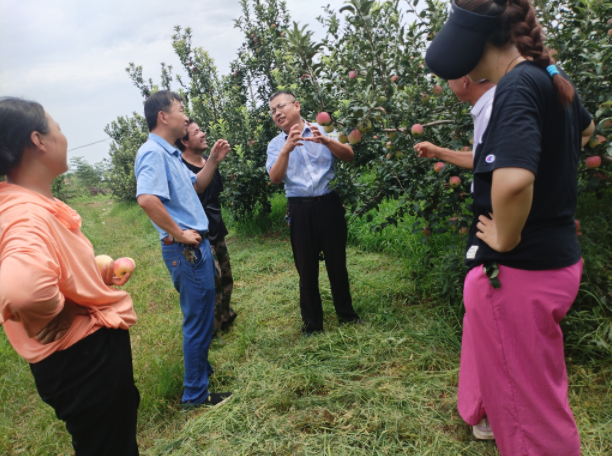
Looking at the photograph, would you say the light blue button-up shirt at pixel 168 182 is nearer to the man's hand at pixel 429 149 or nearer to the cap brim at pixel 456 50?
the man's hand at pixel 429 149

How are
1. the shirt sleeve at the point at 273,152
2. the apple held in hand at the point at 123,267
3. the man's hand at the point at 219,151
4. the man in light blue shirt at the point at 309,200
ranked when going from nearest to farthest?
1. the apple held in hand at the point at 123,267
2. the man's hand at the point at 219,151
3. the man in light blue shirt at the point at 309,200
4. the shirt sleeve at the point at 273,152

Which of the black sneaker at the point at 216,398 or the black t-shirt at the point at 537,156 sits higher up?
the black t-shirt at the point at 537,156

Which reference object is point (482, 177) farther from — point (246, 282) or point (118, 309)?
point (246, 282)

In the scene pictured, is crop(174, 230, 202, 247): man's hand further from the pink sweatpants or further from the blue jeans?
the pink sweatpants

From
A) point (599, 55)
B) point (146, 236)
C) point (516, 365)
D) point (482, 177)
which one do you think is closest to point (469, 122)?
point (599, 55)

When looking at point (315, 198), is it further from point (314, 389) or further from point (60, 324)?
point (60, 324)

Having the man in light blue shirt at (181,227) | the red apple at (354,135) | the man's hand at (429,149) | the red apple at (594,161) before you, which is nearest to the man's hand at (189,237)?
the man in light blue shirt at (181,227)

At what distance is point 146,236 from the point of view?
28.1ft

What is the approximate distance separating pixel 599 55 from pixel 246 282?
390 centimetres

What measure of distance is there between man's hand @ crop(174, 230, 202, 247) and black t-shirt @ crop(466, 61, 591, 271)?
1558mm

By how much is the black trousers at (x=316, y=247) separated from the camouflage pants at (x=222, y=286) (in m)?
0.82

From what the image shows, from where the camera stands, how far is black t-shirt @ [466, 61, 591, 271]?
1145 mm

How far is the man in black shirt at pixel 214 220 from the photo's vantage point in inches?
137

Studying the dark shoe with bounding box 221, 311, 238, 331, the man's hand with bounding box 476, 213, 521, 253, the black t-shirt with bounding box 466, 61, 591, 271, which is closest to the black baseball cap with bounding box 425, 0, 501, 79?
the black t-shirt with bounding box 466, 61, 591, 271
